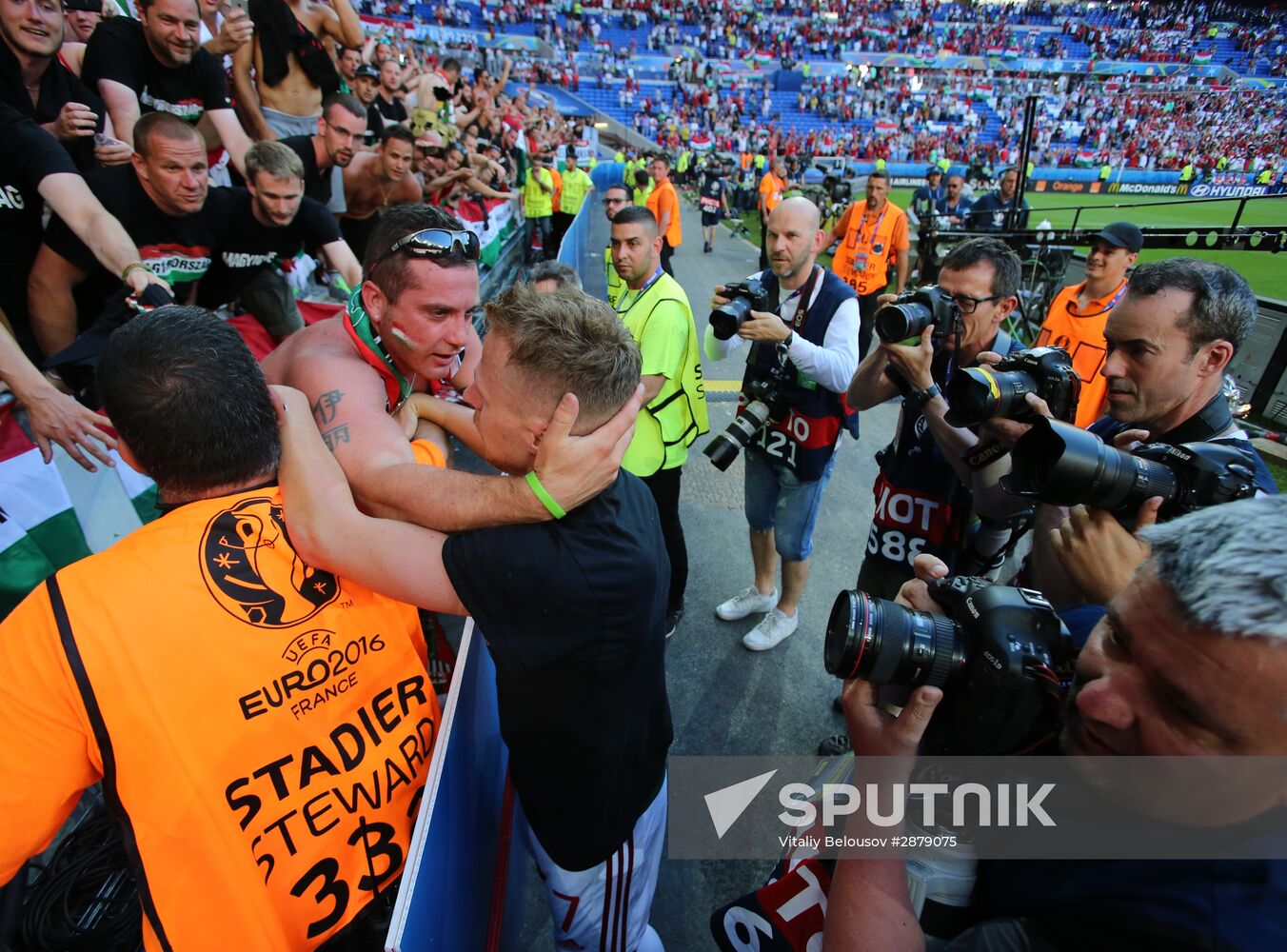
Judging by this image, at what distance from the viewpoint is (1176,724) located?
0.91m

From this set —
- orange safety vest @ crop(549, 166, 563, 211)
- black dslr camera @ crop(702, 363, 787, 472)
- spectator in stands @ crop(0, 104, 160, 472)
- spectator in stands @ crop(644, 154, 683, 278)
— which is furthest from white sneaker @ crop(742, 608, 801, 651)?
orange safety vest @ crop(549, 166, 563, 211)

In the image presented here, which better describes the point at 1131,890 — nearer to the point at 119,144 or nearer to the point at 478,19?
the point at 119,144

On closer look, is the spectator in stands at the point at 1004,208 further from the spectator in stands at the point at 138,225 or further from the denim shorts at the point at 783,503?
the spectator in stands at the point at 138,225

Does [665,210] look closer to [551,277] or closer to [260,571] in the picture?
[551,277]

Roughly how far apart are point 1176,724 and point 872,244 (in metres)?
7.46

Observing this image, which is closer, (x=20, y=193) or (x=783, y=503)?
(x=20, y=193)

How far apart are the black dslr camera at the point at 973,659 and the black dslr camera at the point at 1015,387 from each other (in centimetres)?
75

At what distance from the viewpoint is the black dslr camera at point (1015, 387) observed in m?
1.89

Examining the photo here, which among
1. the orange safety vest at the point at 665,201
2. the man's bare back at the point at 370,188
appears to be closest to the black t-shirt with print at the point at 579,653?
the man's bare back at the point at 370,188

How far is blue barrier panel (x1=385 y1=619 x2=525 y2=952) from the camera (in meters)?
1.17

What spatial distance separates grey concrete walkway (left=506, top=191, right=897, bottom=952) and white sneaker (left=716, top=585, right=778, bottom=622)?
50 mm

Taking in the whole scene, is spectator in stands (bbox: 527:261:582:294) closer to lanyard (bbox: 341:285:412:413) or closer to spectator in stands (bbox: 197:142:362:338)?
spectator in stands (bbox: 197:142:362:338)

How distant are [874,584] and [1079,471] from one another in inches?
63.1

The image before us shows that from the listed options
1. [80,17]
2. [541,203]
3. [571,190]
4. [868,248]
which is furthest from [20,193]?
[541,203]
